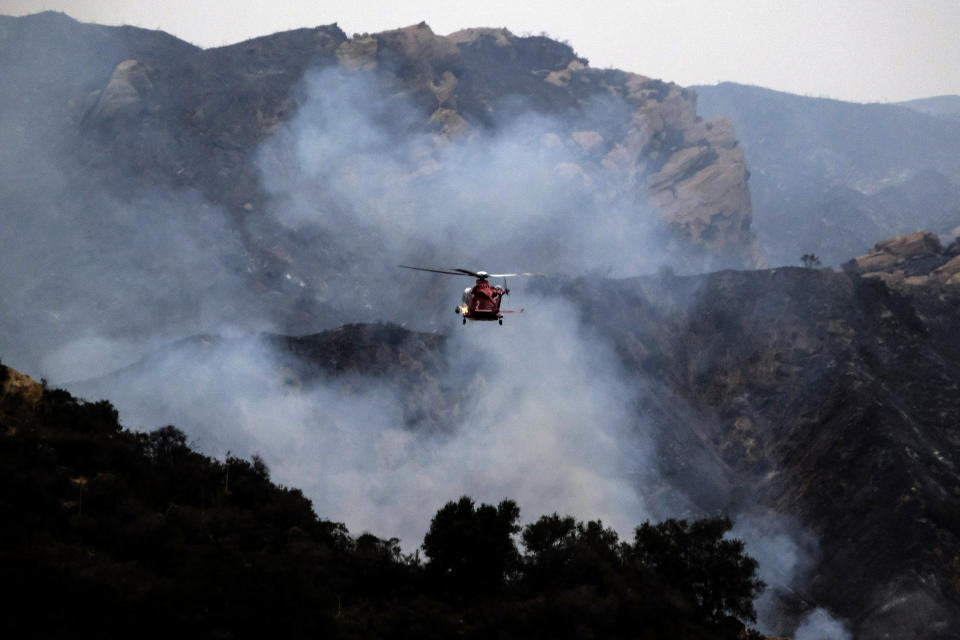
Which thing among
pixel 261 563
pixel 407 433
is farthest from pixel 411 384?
pixel 261 563

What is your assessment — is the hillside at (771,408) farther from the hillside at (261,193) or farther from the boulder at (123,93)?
the boulder at (123,93)

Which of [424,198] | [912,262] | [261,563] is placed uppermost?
[424,198]

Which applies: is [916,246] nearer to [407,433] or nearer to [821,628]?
[407,433]

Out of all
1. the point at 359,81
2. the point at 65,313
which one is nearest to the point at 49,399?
the point at 65,313

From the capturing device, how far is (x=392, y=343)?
114 metres

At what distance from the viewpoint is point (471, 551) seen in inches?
2164

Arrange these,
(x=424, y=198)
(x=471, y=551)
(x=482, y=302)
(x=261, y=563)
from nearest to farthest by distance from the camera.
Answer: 1. (x=261, y=563)
2. (x=482, y=302)
3. (x=471, y=551)
4. (x=424, y=198)

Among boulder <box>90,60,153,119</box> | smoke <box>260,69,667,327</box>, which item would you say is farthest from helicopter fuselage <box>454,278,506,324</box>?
boulder <box>90,60,153,119</box>

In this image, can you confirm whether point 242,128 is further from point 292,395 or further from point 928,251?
point 928,251

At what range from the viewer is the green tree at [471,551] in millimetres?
54344

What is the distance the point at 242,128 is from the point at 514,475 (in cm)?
10343

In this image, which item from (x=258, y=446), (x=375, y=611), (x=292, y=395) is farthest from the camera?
(x=292, y=395)

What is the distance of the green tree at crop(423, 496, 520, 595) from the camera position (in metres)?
54.3

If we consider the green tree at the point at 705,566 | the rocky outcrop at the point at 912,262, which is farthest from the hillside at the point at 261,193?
the green tree at the point at 705,566
